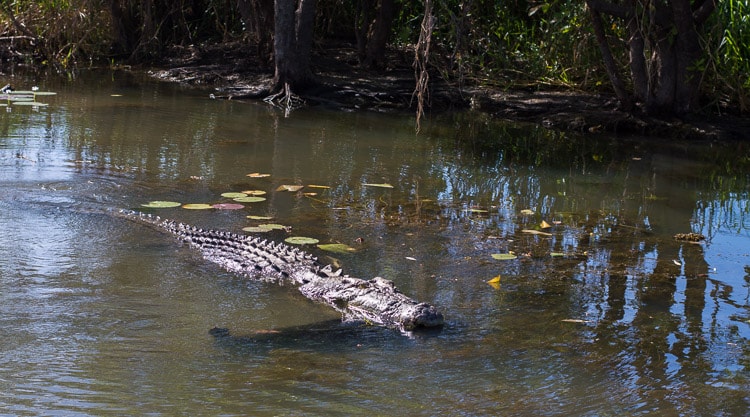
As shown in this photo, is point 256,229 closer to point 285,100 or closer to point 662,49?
point 285,100

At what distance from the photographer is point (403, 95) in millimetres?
12891

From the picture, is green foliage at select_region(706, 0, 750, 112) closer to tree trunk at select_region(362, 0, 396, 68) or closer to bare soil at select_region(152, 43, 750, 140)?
bare soil at select_region(152, 43, 750, 140)

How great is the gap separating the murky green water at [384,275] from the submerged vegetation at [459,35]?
158 cm

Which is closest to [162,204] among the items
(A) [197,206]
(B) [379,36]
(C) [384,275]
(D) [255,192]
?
(A) [197,206]

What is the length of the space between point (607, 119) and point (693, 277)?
600 centimetres

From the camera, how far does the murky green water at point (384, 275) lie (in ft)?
12.8

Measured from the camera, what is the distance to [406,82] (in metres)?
13.4

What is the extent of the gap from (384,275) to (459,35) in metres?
3.84

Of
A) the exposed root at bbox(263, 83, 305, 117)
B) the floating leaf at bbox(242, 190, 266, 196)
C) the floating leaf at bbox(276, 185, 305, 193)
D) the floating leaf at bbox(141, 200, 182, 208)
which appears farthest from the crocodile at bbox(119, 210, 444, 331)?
the exposed root at bbox(263, 83, 305, 117)

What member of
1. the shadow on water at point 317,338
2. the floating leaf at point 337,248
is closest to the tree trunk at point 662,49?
the floating leaf at point 337,248

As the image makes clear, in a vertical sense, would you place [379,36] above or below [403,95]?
above

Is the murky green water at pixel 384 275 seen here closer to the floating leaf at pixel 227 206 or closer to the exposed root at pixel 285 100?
the floating leaf at pixel 227 206

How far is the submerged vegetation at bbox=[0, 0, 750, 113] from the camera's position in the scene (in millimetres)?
11023

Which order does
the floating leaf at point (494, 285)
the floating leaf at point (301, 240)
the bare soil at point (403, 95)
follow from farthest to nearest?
the bare soil at point (403, 95) < the floating leaf at point (301, 240) < the floating leaf at point (494, 285)
